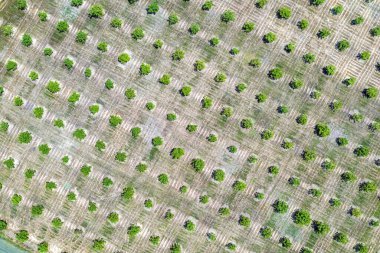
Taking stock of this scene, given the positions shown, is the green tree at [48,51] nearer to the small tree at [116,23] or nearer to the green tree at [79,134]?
the small tree at [116,23]

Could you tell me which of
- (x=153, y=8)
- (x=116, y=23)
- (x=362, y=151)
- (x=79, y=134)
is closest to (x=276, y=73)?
(x=362, y=151)

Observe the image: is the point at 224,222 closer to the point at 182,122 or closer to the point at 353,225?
the point at 182,122

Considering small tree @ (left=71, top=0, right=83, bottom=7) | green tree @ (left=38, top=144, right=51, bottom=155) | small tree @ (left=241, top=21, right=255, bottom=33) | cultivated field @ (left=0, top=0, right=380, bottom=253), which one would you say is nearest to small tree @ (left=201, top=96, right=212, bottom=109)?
cultivated field @ (left=0, top=0, right=380, bottom=253)

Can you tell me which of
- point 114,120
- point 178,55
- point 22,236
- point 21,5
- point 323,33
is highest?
point 323,33

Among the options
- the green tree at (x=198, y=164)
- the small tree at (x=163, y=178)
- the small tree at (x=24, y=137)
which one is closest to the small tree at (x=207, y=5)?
the green tree at (x=198, y=164)

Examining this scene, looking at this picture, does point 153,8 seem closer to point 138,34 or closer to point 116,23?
point 138,34

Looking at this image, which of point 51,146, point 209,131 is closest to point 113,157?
point 51,146
